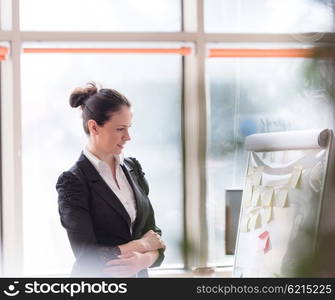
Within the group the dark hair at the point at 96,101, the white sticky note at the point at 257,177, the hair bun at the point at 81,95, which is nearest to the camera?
the white sticky note at the point at 257,177

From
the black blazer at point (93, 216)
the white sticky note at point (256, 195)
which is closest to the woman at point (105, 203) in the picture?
the black blazer at point (93, 216)

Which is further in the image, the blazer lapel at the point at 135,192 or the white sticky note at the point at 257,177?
the blazer lapel at the point at 135,192

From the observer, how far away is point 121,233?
2.20 meters

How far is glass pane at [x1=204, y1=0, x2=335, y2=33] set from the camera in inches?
9.5

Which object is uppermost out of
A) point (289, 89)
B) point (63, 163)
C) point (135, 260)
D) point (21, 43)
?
point (21, 43)

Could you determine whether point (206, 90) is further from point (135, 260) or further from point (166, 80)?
point (135, 260)

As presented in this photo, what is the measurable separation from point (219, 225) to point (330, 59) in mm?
152

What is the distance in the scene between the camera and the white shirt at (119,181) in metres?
2.28

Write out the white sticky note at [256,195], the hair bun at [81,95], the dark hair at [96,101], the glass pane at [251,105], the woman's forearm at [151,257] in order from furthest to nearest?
1. the hair bun at [81,95]
2. the woman's forearm at [151,257]
3. the dark hair at [96,101]
4. the white sticky note at [256,195]
5. the glass pane at [251,105]

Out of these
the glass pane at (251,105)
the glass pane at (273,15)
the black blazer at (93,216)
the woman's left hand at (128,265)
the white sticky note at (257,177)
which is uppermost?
the glass pane at (273,15)

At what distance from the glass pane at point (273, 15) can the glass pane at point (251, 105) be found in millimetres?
18

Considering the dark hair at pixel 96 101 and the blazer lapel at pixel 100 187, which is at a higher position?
the dark hair at pixel 96 101

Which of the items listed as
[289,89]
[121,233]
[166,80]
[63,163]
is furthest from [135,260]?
[289,89]

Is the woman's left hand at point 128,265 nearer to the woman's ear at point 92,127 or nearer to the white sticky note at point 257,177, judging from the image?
the woman's ear at point 92,127
